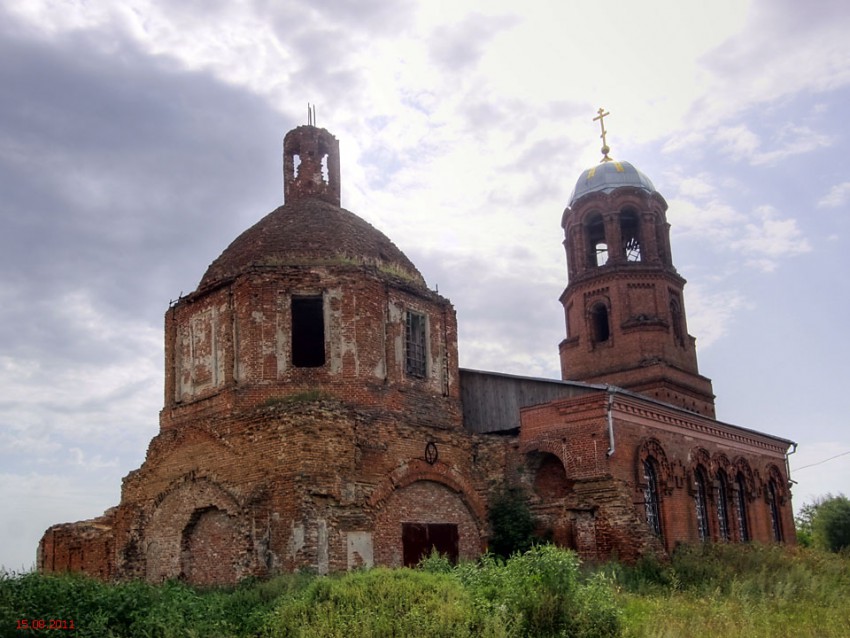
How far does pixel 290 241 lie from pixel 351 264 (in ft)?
5.44

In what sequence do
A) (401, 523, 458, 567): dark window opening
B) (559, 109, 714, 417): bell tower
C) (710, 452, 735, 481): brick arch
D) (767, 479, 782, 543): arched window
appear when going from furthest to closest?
(559, 109, 714, 417): bell tower < (767, 479, 782, 543): arched window < (710, 452, 735, 481): brick arch < (401, 523, 458, 567): dark window opening

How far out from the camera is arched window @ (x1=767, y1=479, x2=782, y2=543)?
1034 inches

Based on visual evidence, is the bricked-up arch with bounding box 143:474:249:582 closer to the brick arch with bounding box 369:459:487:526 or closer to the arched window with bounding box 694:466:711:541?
the brick arch with bounding box 369:459:487:526

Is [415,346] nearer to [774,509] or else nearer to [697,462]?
[697,462]

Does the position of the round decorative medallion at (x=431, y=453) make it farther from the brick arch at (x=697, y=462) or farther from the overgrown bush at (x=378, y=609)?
the brick arch at (x=697, y=462)

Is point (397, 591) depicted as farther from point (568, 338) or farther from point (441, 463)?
point (568, 338)

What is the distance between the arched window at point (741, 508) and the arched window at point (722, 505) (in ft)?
1.23

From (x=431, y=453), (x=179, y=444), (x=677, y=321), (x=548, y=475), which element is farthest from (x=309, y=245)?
(x=677, y=321)

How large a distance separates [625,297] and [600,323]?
4.59 ft

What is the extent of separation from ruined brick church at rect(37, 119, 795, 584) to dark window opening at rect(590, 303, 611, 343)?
6.75 metres

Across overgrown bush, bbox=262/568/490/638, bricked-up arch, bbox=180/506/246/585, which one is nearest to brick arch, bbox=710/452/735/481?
bricked-up arch, bbox=180/506/246/585

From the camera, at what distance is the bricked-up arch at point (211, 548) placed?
16609 mm

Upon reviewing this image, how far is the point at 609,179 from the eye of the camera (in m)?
29.9

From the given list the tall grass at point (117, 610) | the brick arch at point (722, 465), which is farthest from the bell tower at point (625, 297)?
the tall grass at point (117, 610)
